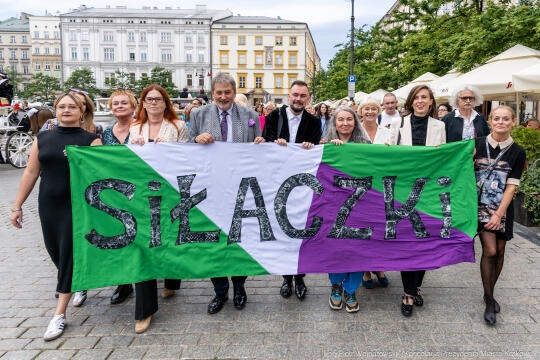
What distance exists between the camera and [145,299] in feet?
12.8

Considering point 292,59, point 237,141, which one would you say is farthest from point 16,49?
point 237,141

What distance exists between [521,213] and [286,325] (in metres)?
5.30

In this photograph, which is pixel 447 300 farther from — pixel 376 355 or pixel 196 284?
pixel 196 284

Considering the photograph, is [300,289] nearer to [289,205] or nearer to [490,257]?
[289,205]

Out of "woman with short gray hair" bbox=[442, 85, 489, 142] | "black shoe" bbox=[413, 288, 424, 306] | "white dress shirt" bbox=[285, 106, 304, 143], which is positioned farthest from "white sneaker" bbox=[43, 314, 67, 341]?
"woman with short gray hair" bbox=[442, 85, 489, 142]

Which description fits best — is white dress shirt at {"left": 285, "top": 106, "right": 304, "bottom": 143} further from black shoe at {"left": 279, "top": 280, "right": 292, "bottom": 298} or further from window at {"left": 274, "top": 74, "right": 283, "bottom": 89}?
window at {"left": 274, "top": 74, "right": 283, "bottom": 89}

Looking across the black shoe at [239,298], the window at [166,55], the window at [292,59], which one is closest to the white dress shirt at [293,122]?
the black shoe at [239,298]

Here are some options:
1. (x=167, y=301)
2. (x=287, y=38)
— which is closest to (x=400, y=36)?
(x=167, y=301)

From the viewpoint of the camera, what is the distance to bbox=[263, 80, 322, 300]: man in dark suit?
459 centimetres

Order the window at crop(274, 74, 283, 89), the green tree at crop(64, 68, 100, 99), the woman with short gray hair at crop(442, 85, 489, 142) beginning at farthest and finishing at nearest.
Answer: the window at crop(274, 74, 283, 89) → the green tree at crop(64, 68, 100, 99) → the woman with short gray hair at crop(442, 85, 489, 142)

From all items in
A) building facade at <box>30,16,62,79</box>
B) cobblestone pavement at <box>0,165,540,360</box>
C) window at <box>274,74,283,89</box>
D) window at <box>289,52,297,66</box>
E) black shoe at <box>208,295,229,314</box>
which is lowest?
cobblestone pavement at <box>0,165,540,360</box>

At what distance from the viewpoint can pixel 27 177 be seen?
3.92 metres

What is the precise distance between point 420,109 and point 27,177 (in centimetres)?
372

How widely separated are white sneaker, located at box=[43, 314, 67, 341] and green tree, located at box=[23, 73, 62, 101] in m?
84.7
